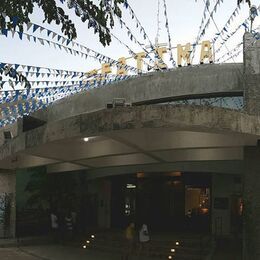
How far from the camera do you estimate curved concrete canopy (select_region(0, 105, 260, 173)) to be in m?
11.1

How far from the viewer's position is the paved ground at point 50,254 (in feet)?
55.7

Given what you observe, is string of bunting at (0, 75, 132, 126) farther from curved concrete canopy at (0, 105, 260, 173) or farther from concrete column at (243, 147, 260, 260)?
concrete column at (243, 147, 260, 260)

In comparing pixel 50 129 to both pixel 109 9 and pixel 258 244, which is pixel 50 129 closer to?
pixel 109 9

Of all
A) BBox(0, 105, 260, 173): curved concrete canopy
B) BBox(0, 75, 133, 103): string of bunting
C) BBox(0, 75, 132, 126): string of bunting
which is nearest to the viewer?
BBox(0, 105, 260, 173): curved concrete canopy

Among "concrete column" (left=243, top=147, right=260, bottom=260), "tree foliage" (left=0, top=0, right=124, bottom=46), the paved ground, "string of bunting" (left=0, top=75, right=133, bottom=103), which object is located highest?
"string of bunting" (left=0, top=75, right=133, bottom=103)

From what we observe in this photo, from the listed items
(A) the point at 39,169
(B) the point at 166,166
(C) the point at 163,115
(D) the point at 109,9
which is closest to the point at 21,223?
(A) the point at 39,169

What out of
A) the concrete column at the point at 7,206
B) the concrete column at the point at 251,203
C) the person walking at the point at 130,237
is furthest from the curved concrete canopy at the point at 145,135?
the concrete column at the point at 7,206

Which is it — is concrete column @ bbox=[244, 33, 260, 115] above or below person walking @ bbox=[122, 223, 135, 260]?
above

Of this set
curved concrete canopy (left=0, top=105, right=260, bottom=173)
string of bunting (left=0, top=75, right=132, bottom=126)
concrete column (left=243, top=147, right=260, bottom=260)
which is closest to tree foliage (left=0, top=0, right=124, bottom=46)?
curved concrete canopy (left=0, top=105, right=260, bottom=173)

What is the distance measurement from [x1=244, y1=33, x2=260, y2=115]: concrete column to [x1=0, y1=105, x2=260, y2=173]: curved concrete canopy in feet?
5.66

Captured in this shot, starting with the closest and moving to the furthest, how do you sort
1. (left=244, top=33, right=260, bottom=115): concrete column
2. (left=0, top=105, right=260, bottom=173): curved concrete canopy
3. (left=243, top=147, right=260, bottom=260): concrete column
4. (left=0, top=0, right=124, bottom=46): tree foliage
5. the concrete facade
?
(left=0, top=0, right=124, bottom=46): tree foliage, (left=0, top=105, right=260, bottom=173): curved concrete canopy, the concrete facade, (left=243, top=147, right=260, bottom=260): concrete column, (left=244, top=33, right=260, bottom=115): concrete column

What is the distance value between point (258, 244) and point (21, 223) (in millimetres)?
13837

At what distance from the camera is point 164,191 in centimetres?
2770

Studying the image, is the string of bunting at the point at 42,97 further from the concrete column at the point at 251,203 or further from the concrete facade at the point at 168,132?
the concrete column at the point at 251,203
